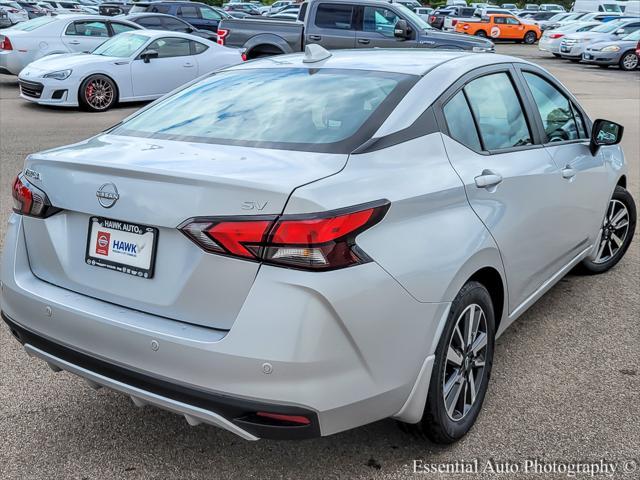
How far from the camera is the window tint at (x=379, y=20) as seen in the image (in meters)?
14.9

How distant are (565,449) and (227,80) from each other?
2395 mm

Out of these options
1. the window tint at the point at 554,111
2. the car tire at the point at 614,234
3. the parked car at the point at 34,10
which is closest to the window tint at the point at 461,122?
the window tint at the point at 554,111

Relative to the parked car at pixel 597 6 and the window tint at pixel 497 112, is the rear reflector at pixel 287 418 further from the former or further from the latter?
the parked car at pixel 597 6

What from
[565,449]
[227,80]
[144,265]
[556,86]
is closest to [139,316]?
[144,265]

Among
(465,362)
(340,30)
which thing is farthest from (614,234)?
(340,30)

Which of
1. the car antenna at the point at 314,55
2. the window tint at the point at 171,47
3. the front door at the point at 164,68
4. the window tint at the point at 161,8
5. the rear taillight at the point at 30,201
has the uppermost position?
the car antenna at the point at 314,55

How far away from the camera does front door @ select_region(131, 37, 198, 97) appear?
12.9 meters

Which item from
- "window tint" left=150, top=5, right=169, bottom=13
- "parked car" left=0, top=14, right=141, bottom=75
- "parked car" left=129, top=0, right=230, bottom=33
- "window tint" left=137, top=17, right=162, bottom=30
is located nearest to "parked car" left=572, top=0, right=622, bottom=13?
"parked car" left=129, top=0, right=230, bottom=33

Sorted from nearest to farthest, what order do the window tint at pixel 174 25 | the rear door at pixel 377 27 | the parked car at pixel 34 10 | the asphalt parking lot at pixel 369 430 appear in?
the asphalt parking lot at pixel 369 430 < the rear door at pixel 377 27 < the window tint at pixel 174 25 < the parked car at pixel 34 10

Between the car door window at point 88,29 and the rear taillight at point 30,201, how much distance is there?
13.3 m

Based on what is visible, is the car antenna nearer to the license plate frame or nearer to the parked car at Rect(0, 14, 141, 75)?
the license plate frame

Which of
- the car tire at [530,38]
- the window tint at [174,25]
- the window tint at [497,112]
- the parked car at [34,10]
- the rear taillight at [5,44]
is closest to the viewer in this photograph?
the window tint at [497,112]

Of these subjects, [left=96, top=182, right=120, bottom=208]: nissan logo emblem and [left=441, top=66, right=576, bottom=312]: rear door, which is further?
[left=441, top=66, right=576, bottom=312]: rear door

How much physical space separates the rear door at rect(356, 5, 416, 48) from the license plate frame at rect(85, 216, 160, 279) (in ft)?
42.4
